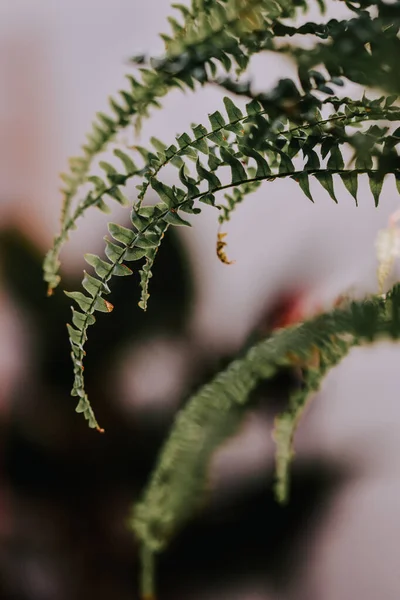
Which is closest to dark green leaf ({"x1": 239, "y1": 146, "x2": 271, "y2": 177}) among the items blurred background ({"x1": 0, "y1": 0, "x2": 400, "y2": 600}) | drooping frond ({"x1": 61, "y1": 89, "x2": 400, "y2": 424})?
drooping frond ({"x1": 61, "y1": 89, "x2": 400, "y2": 424})

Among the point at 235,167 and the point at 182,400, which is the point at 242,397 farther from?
the point at 182,400

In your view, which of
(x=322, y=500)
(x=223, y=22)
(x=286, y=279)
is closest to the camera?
(x=223, y=22)

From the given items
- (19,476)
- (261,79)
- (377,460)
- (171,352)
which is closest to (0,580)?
(19,476)

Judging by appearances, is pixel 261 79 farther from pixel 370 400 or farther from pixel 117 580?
pixel 117 580

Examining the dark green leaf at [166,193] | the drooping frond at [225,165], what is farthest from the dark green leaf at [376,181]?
the dark green leaf at [166,193]

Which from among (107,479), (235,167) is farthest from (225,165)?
(107,479)

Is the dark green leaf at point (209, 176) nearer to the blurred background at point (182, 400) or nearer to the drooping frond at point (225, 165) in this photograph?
the drooping frond at point (225, 165)
